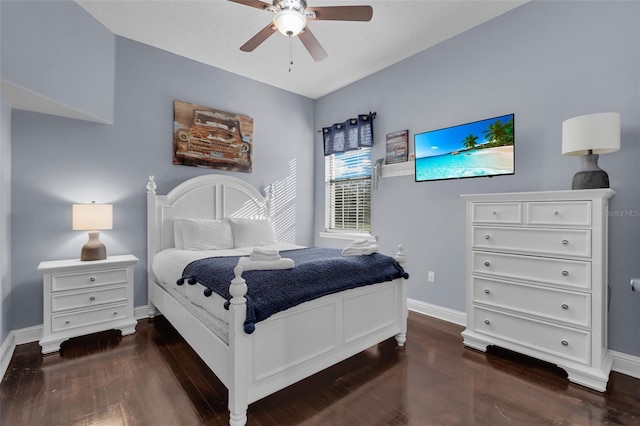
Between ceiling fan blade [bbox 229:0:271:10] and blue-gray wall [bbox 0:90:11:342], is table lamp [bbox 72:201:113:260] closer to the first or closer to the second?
blue-gray wall [bbox 0:90:11:342]

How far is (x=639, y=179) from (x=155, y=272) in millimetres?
4199

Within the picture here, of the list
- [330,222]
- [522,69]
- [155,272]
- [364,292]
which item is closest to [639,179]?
[522,69]

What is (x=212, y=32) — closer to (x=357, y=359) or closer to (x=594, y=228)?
(x=357, y=359)

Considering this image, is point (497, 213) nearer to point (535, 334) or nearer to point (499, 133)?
point (499, 133)

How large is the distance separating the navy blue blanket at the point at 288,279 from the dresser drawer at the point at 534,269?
75cm

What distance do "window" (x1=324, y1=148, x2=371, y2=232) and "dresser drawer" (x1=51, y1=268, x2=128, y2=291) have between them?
2.77m

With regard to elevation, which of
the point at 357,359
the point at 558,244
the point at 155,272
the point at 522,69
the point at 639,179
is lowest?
the point at 357,359

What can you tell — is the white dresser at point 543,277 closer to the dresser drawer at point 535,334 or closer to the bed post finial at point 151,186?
the dresser drawer at point 535,334

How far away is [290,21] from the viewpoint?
2020 millimetres

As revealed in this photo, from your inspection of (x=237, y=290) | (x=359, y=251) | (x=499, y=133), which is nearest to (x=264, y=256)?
(x=237, y=290)

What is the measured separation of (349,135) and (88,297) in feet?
11.2

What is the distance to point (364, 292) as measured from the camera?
2406mm

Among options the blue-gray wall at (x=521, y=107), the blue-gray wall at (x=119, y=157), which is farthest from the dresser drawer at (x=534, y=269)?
the blue-gray wall at (x=119, y=157)

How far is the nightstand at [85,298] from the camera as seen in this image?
2.54m
